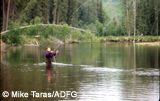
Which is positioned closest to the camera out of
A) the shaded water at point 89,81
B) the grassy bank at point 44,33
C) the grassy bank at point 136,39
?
the shaded water at point 89,81

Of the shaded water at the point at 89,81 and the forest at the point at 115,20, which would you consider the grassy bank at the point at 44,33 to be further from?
the forest at the point at 115,20

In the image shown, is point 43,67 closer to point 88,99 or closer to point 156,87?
point 156,87

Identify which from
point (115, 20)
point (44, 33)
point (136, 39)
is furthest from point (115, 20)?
point (44, 33)

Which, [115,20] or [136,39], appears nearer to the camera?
[136,39]

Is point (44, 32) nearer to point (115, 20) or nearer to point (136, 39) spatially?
point (136, 39)

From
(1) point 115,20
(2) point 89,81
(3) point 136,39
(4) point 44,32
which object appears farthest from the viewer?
(1) point 115,20

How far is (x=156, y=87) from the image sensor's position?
23750 millimetres


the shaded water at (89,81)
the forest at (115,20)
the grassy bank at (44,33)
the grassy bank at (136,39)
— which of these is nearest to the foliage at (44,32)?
the grassy bank at (44,33)

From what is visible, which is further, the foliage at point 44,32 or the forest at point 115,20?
the forest at point 115,20

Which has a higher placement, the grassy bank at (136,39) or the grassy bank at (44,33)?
the grassy bank at (44,33)

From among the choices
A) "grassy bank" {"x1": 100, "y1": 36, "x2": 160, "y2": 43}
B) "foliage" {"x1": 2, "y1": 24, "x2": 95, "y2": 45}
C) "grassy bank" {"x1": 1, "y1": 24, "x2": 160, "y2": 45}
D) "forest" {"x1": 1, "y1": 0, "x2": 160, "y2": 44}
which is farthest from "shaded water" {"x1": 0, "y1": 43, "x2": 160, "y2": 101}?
"forest" {"x1": 1, "y1": 0, "x2": 160, "y2": 44}

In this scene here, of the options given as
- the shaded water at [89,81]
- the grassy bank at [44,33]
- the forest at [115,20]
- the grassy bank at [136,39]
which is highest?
the forest at [115,20]

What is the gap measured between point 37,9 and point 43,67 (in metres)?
63.3

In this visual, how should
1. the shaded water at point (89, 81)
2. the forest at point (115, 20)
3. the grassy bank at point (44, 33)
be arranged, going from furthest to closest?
1. the forest at point (115, 20)
2. the grassy bank at point (44, 33)
3. the shaded water at point (89, 81)
